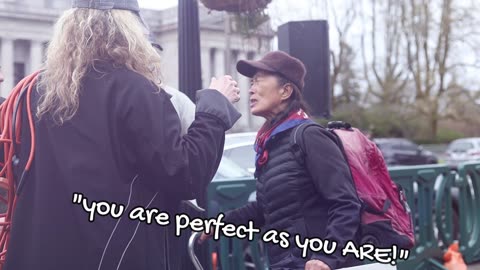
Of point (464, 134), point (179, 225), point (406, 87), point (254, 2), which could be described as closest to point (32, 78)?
point (179, 225)

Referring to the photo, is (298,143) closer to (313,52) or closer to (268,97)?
(268,97)

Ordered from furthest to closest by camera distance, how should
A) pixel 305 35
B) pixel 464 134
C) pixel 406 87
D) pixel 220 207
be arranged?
pixel 464 134 → pixel 406 87 → pixel 220 207 → pixel 305 35

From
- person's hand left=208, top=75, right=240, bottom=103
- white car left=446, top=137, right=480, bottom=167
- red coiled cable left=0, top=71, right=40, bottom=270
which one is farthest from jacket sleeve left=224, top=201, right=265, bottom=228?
white car left=446, top=137, right=480, bottom=167

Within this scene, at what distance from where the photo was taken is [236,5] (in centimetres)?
406

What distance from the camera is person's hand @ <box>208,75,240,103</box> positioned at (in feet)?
7.68

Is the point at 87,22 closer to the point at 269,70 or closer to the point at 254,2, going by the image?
the point at 269,70

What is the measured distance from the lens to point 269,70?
2.98 meters

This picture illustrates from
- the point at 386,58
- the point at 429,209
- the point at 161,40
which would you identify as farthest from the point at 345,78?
the point at 161,40

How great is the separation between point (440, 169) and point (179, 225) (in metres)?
5.36

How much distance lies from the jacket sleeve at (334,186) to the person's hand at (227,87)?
1.70 feet

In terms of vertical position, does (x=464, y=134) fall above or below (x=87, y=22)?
below

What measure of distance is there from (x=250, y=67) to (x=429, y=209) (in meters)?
4.50

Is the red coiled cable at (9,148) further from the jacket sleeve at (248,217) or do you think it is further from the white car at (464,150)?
the white car at (464,150)

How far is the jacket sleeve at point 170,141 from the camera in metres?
2.05
